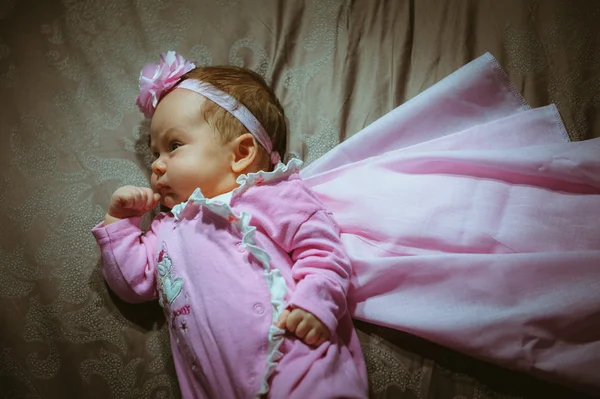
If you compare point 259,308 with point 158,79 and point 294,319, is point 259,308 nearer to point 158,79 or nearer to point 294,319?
point 294,319

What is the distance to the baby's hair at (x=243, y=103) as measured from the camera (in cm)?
107

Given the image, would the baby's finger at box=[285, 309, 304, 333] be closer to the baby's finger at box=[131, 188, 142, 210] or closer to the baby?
the baby

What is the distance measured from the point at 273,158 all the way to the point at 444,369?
571 mm

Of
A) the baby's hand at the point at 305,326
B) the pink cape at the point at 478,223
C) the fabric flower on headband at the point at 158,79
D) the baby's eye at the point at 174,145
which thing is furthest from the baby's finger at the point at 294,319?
the fabric flower on headband at the point at 158,79

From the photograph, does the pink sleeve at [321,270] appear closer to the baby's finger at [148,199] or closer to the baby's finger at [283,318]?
the baby's finger at [283,318]

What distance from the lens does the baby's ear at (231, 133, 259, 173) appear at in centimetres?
106

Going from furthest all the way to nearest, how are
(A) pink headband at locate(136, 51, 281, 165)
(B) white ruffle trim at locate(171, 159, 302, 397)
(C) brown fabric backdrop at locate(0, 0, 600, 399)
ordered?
(A) pink headband at locate(136, 51, 281, 165), (C) brown fabric backdrop at locate(0, 0, 600, 399), (B) white ruffle trim at locate(171, 159, 302, 397)

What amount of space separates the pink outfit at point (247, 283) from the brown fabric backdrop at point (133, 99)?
9cm

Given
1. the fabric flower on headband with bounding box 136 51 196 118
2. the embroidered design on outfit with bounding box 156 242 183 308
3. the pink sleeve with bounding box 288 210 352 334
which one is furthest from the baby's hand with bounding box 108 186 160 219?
the pink sleeve with bounding box 288 210 352 334

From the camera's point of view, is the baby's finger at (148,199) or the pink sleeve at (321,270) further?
the baby's finger at (148,199)

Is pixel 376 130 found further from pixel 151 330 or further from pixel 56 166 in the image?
pixel 56 166

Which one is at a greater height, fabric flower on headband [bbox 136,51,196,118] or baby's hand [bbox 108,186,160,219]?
fabric flower on headband [bbox 136,51,196,118]

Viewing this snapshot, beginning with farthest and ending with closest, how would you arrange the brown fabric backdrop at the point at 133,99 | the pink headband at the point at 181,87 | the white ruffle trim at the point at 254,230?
the pink headband at the point at 181,87 → the brown fabric backdrop at the point at 133,99 → the white ruffle trim at the point at 254,230

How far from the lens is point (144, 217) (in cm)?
117
